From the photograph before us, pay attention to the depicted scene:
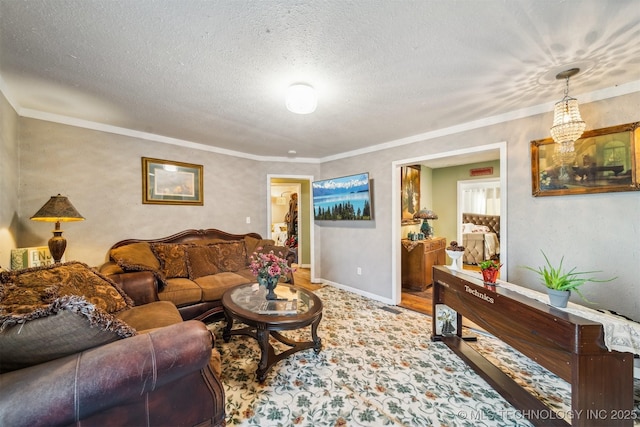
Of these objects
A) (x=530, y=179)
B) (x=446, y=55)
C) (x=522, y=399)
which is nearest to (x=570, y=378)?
(x=522, y=399)

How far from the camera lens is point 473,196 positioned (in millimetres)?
6023

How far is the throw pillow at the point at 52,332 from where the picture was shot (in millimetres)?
882

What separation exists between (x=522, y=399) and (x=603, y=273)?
1.38 m

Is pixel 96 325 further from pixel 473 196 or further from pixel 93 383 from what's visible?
pixel 473 196

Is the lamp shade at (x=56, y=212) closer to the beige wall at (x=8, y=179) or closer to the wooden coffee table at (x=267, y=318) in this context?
the beige wall at (x=8, y=179)

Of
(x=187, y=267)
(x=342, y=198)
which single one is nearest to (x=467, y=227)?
(x=342, y=198)

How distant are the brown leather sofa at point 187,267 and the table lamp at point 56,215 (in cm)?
40

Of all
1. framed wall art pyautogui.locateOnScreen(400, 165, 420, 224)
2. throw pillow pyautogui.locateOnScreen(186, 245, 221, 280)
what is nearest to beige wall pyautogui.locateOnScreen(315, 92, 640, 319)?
framed wall art pyautogui.locateOnScreen(400, 165, 420, 224)

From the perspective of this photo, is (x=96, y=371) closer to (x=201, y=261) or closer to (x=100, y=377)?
(x=100, y=377)

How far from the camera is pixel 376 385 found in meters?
1.83

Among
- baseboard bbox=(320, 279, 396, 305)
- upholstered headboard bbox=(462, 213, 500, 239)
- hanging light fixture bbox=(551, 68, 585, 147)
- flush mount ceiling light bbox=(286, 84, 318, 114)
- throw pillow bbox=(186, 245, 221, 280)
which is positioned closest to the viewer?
hanging light fixture bbox=(551, 68, 585, 147)

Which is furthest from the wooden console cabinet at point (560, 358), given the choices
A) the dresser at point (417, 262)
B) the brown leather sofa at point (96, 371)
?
the dresser at point (417, 262)

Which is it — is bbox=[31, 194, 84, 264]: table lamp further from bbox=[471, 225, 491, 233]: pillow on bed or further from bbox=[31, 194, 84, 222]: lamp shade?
bbox=[471, 225, 491, 233]: pillow on bed

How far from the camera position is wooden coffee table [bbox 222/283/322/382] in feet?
6.09
